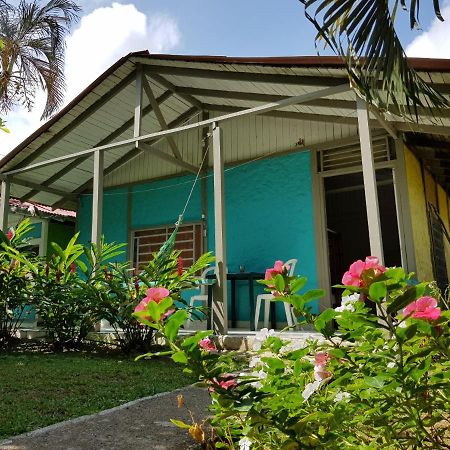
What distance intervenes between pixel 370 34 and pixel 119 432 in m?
2.77

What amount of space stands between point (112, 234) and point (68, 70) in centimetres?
379

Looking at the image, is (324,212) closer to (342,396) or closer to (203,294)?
(203,294)

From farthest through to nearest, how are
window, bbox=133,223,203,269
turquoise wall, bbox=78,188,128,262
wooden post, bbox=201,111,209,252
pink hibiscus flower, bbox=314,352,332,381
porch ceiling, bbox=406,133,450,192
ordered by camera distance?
turquoise wall, bbox=78,188,128,262, window, bbox=133,223,203,269, wooden post, bbox=201,111,209,252, porch ceiling, bbox=406,133,450,192, pink hibiscus flower, bbox=314,352,332,381

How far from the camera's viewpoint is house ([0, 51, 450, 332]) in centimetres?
533

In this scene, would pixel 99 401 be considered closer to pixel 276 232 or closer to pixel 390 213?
pixel 276 232

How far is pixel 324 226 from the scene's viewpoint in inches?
265

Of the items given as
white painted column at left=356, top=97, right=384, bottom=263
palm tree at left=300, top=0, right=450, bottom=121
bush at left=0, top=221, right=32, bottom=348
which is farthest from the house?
palm tree at left=300, top=0, right=450, bottom=121

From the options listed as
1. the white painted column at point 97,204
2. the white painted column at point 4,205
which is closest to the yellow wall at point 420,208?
the white painted column at point 97,204

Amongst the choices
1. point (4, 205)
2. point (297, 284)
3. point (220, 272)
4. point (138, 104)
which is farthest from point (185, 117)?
point (297, 284)

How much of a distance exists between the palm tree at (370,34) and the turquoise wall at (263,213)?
396cm

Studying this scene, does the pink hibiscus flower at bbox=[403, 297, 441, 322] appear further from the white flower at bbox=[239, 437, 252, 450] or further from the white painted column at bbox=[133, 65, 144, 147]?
the white painted column at bbox=[133, 65, 144, 147]

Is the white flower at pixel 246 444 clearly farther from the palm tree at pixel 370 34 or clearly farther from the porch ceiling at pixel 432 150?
the porch ceiling at pixel 432 150

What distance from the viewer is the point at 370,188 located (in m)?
4.39

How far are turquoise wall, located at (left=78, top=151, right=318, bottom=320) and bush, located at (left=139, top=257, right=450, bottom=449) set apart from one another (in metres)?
5.32
